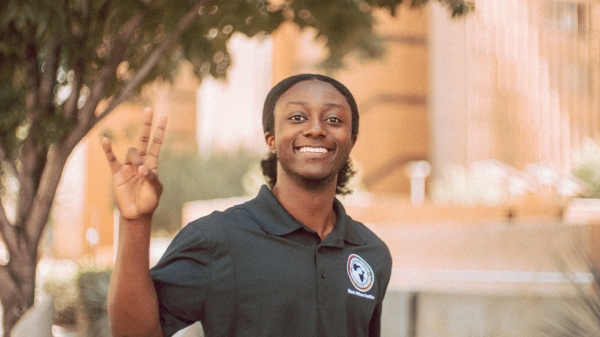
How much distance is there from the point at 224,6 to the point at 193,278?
273 centimetres

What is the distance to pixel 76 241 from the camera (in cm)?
1630

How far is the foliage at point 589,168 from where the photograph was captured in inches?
554

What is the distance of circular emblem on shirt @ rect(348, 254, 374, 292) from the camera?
2100 millimetres

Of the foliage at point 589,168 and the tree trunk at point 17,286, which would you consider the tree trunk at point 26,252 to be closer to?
the tree trunk at point 17,286

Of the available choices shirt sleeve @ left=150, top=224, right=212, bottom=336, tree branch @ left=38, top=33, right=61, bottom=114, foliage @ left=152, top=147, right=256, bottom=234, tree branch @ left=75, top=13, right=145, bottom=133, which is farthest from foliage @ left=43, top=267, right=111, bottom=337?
foliage @ left=152, top=147, right=256, bottom=234

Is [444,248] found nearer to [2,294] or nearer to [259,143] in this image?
[2,294]

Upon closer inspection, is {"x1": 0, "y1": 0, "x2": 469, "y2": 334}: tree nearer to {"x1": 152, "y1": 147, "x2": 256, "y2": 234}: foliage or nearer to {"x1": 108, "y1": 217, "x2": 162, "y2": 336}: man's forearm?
{"x1": 108, "y1": 217, "x2": 162, "y2": 336}: man's forearm

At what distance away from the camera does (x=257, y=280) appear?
6.29ft

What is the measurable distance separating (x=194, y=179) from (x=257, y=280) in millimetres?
14654

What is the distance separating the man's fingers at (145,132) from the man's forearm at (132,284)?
0.18m

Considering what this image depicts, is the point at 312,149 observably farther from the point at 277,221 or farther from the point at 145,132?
the point at 145,132

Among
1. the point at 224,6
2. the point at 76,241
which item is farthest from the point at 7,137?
the point at 76,241

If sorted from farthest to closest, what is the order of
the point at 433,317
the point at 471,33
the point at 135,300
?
the point at 471,33, the point at 433,317, the point at 135,300

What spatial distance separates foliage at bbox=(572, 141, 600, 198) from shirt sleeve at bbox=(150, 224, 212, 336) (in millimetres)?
12783
